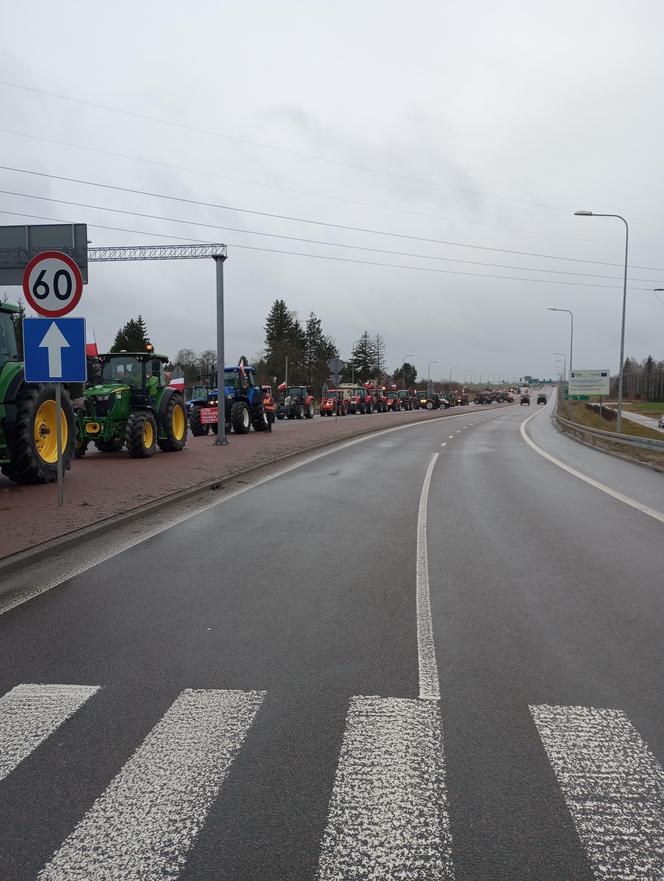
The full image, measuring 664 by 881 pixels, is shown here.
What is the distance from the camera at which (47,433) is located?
1239cm

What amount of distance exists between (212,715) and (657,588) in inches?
167

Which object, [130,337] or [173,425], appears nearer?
[173,425]

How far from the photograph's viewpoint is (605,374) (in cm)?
6638

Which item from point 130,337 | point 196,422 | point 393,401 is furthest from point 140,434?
point 130,337

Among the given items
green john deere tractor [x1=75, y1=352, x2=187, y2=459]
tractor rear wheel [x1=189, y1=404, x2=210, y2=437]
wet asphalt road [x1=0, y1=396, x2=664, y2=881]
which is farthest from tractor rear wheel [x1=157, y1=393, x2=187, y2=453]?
wet asphalt road [x1=0, y1=396, x2=664, y2=881]

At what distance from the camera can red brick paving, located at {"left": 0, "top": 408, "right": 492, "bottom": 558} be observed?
8.38 meters

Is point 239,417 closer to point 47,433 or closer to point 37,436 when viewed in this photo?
point 47,433

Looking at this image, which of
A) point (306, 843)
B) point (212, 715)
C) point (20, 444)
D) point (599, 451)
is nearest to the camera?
point (306, 843)

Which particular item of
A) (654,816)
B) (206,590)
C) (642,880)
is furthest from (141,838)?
(206,590)

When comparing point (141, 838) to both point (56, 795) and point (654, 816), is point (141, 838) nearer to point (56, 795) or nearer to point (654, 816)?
point (56, 795)

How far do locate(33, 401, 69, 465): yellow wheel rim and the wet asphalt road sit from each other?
184 inches

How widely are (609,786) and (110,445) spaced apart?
51.8ft

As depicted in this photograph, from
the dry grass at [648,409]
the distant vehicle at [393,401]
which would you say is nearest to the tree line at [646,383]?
the dry grass at [648,409]

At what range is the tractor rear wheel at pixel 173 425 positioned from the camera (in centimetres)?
1823
